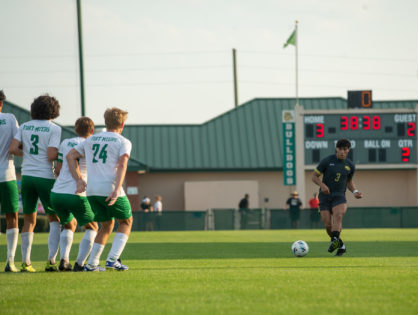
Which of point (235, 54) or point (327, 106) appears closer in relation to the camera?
point (327, 106)

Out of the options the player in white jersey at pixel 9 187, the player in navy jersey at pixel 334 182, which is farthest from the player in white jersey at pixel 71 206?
the player in navy jersey at pixel 334 182

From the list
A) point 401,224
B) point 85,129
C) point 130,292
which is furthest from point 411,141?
point 130,292

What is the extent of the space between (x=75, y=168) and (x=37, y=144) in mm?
633

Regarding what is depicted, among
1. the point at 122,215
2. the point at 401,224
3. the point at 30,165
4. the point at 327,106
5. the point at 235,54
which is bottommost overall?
the point at 401,224

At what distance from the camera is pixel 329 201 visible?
1377 cm

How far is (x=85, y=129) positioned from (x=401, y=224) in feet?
88.0

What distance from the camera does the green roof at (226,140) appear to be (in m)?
45.5

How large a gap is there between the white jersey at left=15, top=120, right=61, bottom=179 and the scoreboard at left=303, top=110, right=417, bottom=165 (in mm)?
23950

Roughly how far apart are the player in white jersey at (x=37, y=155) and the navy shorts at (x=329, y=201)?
6.07 m

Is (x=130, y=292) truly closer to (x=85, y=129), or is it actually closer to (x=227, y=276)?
(x=227, y=276)

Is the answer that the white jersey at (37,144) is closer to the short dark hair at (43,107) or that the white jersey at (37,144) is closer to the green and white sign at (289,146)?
the short dark hair at (43,107)

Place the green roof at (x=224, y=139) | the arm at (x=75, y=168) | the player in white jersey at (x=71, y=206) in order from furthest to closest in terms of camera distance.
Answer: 1. the green roof at (x=224, y=139)
2. the player in white jersey at (x=71, y=206)
3. the arm at (x=75, y=168)

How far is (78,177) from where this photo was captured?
888 cm

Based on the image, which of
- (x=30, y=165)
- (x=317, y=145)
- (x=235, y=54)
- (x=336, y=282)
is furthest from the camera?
(x=235, y=54)
